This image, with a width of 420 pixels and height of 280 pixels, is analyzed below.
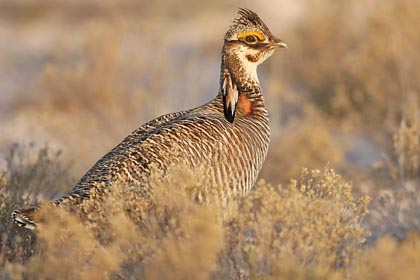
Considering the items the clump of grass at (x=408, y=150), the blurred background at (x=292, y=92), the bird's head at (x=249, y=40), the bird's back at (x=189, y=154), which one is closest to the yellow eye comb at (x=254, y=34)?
the bird's head at (x=249, y=40)

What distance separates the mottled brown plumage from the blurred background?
6.87 ft

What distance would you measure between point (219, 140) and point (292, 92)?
21.8 ft

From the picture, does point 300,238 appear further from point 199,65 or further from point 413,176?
point 199,65

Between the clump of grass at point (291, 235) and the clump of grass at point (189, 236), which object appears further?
the clump of grass at point (291, 235)

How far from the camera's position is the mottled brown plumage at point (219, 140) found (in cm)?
484

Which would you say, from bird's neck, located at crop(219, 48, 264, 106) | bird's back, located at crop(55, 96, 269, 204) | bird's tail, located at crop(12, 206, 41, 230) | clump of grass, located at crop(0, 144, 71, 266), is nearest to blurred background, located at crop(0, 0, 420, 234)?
bird's neck, located at crop(219, 48, 264, 106)

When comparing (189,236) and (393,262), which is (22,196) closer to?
(189,236)

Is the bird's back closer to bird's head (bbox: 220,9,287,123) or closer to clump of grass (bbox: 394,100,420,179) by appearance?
bird's head (bbox: 220,9,287,123)

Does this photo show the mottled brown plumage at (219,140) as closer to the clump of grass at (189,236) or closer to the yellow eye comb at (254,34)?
the yellow eye comb at (254,34)

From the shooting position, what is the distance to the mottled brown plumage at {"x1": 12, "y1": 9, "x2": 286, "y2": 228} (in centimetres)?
484

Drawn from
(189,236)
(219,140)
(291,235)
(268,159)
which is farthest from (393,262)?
(268,159)

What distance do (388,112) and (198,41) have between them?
607 cm

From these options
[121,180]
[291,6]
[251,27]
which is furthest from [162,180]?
[291,6]

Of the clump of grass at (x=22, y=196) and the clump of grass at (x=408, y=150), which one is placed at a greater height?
the clump of grass at (x=408, y=150)
